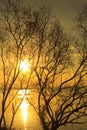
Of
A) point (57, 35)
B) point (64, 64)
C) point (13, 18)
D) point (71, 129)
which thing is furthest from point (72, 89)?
point (71, 129)

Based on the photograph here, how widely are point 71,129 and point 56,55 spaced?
2369 centimetres

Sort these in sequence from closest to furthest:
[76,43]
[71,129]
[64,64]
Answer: [76,43] → [64,64] → [71,129]

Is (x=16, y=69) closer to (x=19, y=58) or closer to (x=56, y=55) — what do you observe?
(x=19, y=58)

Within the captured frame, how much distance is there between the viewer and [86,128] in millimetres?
46656

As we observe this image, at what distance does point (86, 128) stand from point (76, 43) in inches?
1039

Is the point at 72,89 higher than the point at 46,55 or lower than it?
lower

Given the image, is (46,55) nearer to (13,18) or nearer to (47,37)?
(47,37)

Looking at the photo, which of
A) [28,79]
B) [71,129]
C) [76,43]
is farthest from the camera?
[71,129]

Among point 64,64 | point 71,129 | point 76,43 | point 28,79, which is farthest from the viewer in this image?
point 71,129

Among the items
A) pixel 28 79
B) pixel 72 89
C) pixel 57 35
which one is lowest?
pixel 72 89

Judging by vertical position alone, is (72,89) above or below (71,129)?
below

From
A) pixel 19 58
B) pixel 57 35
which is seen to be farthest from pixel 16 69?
pixel 57 35

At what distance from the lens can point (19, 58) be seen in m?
25.0

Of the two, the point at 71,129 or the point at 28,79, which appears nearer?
the point at 28,79
